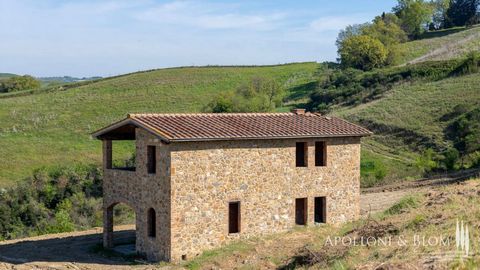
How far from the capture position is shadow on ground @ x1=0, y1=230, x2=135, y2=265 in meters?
21.7

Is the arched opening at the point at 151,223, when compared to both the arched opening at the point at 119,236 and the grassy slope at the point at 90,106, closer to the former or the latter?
the arched opening at the point at 119,236

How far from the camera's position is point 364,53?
234 ft

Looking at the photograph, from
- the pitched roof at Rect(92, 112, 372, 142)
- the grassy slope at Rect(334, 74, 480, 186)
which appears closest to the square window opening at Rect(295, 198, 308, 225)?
the pitched roof at Rect(92, 112, 372, 142)

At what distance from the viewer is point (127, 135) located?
971 inches

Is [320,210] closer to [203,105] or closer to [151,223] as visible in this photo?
[151,223]

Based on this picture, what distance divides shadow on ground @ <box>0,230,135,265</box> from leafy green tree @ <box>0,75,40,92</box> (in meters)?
64.4

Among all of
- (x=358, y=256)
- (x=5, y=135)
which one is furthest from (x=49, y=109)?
(x=358, y=256)

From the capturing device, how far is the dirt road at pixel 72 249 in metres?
20.9

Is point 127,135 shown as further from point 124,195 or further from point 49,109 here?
point 49,109

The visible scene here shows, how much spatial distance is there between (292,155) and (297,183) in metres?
1.10

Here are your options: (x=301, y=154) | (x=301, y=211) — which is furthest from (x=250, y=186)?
(x=301, y=154)

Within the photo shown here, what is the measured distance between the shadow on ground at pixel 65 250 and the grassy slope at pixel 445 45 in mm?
53727

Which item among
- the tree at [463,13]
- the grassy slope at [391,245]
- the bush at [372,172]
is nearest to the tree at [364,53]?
the tree at [463,13]

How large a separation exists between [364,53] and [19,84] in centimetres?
4714
